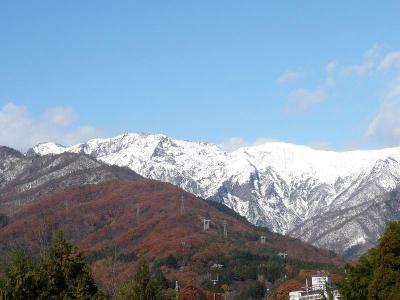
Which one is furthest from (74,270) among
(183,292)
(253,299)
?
(253,299)

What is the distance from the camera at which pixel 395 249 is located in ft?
209

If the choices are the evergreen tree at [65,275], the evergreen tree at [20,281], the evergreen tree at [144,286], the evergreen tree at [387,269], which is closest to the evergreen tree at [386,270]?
→ the evergreen tree at [387,269]

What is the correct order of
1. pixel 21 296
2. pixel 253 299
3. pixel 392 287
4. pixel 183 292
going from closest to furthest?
pixel 21 296 → pixel 392 287 → pixel 183 292 → pixel 253 299

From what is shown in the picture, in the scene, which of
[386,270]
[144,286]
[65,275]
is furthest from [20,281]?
[386,270]

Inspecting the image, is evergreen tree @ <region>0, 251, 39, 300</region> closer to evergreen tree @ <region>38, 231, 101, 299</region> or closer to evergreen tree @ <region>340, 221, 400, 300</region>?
evergreen tree @ <region>38, 231, 101, 299</region>

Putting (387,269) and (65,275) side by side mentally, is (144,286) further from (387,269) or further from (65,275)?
(387,269)

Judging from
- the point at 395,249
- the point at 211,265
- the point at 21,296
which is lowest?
the point at 21,296

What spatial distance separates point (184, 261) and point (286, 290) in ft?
143

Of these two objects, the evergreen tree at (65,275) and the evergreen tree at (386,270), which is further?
the evergreen tree at (386,270)

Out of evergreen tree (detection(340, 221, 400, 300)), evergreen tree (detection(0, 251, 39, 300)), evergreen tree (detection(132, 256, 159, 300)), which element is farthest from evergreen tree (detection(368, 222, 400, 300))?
evergreen tree (detection(0, 251, 39, 300))

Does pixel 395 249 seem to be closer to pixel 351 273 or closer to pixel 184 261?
pixel 351 273


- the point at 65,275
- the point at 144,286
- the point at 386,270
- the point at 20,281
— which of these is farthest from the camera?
the point at 386,270

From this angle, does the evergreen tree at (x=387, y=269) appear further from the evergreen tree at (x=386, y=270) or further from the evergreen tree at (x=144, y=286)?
the evergreen tree at (x=144, y=286)

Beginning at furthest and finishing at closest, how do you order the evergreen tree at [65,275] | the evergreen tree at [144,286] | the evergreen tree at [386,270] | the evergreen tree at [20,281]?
the evergreen tree at [386,270] → the evergreen tree at [144,286] → the evergreen tree at [65,275] → the evergreen tree at [20,281]
